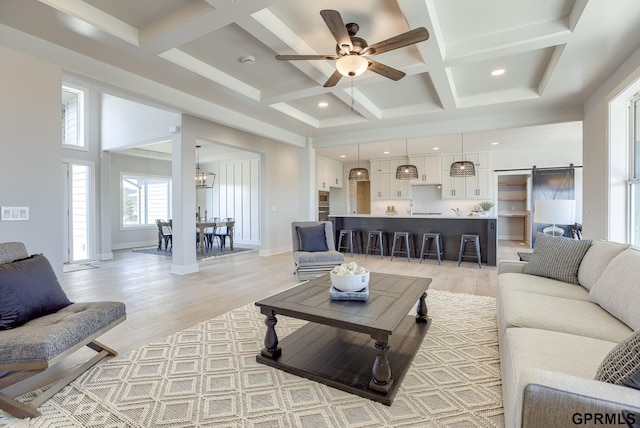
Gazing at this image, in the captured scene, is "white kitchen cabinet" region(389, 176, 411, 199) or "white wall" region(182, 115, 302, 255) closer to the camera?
"white wall" region(182, 115, 302, 255)

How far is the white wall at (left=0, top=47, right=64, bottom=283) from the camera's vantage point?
2873 mm

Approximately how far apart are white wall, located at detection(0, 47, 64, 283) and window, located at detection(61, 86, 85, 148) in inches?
160

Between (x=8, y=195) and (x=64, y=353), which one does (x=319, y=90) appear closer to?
(x=8, y=195)

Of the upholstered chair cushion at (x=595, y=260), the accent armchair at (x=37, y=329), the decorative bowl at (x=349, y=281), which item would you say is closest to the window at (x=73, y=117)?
the accent armchair at (x=37, y=329)

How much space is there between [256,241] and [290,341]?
7047 mm

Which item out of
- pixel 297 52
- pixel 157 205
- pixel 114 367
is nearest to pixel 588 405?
pixel 114 367

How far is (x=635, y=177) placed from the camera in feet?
11.7

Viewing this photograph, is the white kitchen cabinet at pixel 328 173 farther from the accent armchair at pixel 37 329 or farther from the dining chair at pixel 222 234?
the accent armchair at pixel 37 329

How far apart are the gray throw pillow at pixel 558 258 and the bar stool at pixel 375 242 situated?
389 centimetres

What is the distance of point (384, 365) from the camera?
181cm

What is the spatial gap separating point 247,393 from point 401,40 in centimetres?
287

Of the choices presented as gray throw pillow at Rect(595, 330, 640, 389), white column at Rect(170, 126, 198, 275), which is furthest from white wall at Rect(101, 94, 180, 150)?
gray throw pillow at Rect(595, 330, 640, 389)

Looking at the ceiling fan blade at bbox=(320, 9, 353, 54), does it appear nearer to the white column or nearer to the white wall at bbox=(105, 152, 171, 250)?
the white column

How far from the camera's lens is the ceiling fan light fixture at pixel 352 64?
284 cm
